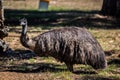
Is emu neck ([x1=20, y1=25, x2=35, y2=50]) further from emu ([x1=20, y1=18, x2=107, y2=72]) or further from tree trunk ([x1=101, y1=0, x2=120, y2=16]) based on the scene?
tree trunk ([x1=101, y1=0, x2=120, y2=16])

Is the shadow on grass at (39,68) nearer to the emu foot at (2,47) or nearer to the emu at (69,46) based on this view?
the emu at (69,46)

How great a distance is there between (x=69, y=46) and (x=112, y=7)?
35.0 feet

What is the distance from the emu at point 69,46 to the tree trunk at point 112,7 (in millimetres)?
10297

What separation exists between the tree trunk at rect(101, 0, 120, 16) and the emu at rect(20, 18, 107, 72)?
33.8 ft

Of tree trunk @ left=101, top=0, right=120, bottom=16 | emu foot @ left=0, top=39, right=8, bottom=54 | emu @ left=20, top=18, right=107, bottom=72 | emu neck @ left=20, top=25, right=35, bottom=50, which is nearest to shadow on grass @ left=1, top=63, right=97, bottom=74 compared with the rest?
emu @ left=20, top=18, right=107, bottom=72

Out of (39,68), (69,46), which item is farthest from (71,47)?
(39,68)

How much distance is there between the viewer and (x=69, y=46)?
9.71 metres

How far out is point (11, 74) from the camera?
9.63m

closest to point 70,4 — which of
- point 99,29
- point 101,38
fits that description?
point 99,29

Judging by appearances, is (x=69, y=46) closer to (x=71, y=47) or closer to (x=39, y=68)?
(x=71, y=47)

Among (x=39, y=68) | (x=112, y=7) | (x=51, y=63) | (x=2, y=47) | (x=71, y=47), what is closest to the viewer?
(x=71, y=47)

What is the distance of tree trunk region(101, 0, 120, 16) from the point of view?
65.4 ft

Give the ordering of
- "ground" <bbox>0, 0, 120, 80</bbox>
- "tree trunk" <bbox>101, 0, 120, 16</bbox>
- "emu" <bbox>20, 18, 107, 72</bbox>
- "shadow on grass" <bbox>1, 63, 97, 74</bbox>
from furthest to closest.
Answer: "tree trunk" <bbox>101, 0, 120, 16</bbox> < "shadow on grass" <bbox>1, 63, 97, 74</bbox> < "emu" <bbox>20, 18, 107, 72</bbox> < "ground" <bbox>0, 0, 120, 80</bbox>

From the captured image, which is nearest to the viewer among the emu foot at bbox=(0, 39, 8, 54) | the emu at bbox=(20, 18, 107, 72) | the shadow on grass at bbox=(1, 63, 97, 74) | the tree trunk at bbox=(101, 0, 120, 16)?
the emu at bbox=(20, 18, 107, 72)
